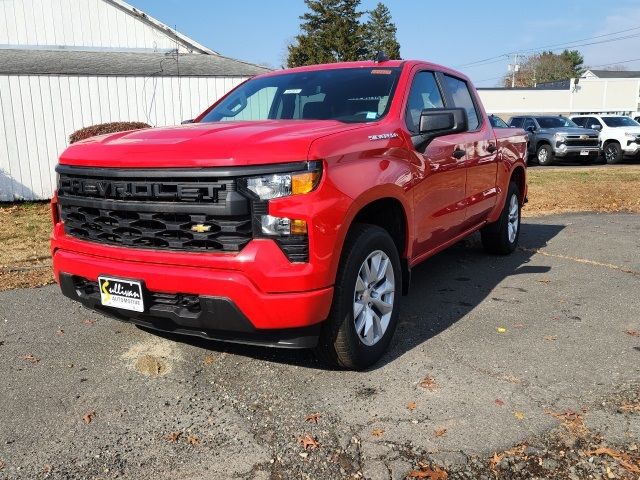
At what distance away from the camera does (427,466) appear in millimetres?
2564

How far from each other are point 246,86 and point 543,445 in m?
3.61

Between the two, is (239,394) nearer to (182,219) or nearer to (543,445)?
(182,219)

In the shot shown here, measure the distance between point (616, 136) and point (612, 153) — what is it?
615 millimetres

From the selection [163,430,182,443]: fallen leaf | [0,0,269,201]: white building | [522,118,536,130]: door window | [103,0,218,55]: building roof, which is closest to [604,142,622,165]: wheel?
[522,118,536,130]: door window

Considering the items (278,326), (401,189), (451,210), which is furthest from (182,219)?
(451,210)

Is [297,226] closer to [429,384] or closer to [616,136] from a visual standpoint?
[429,384]

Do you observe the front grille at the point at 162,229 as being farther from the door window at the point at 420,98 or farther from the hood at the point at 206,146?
the door window at the point at 420,98

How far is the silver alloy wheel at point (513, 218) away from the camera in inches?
254

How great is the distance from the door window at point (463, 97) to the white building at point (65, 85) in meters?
8.27

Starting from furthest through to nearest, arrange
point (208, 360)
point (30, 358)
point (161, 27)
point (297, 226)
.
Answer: point (161, 27) → point (30, 358) → point (208, 360) → point (297, 226)

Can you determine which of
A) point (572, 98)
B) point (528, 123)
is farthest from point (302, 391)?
point (572, 98)

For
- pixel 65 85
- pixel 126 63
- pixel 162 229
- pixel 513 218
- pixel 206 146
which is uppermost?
pixel 126 63

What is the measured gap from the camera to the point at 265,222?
2904mm

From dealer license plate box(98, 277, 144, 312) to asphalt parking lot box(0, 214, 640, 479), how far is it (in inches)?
19.8
